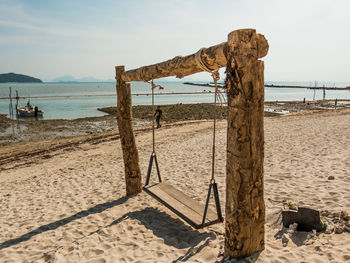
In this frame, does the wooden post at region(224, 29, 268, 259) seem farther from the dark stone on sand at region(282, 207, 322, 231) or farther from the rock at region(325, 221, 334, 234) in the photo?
the rock at region(325, 221, 334, 234)

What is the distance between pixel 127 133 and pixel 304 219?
12.6 ft

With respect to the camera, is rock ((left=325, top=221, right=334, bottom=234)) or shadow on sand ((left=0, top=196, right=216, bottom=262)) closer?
rock ((left=325, top=221, right=334, bottom=234))

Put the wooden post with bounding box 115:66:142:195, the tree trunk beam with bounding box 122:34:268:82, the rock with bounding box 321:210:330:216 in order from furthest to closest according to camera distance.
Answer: the wooden post with bounding box 115:66:142:195 < the rock with bounding box 321:210:330:216 < the tree trunk beam with bounding box 122:34:268:82

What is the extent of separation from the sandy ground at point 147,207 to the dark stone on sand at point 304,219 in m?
0.13

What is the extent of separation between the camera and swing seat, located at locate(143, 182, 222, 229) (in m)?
3.76

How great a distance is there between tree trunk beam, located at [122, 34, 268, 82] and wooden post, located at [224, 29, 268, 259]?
16 centimetres

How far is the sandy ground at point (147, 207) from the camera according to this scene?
3523mm

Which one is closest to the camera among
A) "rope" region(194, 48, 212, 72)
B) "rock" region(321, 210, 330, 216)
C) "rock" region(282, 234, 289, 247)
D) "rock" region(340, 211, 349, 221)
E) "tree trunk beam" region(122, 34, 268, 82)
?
"tree trunk beam" region(122, 34, 268, 82)

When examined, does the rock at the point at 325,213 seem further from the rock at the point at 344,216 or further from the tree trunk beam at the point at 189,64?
the tree trunk beam at the point at 189,64

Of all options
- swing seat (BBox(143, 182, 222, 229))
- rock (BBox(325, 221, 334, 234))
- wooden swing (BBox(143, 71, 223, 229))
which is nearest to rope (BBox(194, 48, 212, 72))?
wooden swing (BBox(143, 71, 223, 229))

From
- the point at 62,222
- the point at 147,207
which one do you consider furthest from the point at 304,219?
the point at 62,222

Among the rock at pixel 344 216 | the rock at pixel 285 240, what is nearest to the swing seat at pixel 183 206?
the rock at pixel 285 240

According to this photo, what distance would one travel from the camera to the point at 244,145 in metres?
2.74

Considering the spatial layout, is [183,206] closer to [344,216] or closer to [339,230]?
[339,230]
